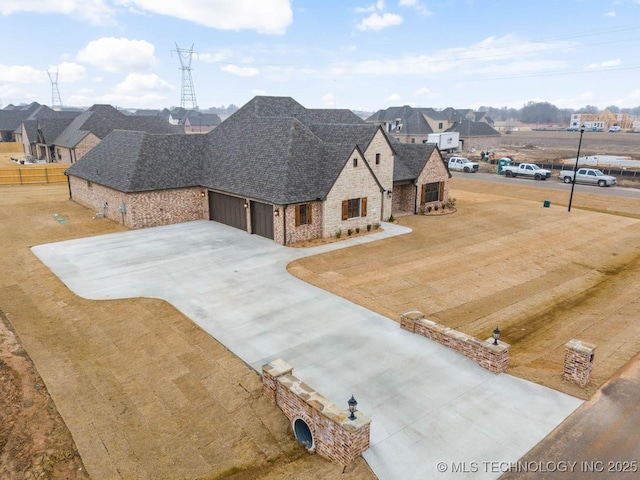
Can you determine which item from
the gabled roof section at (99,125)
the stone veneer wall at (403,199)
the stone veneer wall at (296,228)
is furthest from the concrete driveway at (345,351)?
the gabled roof section at (99,125)

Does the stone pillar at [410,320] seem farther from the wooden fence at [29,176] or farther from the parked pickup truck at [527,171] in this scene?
the parked pickup truck at [527,171]

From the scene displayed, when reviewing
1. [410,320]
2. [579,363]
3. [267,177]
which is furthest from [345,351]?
[267,177]

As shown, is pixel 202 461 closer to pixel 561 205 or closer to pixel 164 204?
pixel 164 204

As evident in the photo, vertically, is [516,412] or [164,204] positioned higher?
[164,204]

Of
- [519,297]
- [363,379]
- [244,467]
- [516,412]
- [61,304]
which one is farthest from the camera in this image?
[519,297]

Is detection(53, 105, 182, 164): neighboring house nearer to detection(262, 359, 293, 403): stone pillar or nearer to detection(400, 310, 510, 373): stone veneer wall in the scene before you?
detection(400, 310, 510, 373): stone veneer wall

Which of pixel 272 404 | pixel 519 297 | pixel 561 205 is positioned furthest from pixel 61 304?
pixel 561 205

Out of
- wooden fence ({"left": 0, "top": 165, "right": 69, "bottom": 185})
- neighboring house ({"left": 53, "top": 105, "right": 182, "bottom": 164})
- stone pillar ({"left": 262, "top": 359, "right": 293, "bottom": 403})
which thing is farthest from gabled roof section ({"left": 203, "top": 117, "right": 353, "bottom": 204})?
neighboring house ({"left": 53, "top": 105, "right": 182, "bottom": 164})
